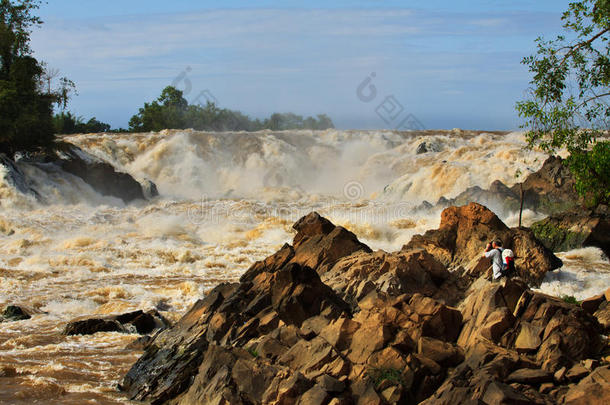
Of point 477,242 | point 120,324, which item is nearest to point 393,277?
point 477,242

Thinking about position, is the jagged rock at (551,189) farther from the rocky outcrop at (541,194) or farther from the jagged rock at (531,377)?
the jagged rock at (531,377)

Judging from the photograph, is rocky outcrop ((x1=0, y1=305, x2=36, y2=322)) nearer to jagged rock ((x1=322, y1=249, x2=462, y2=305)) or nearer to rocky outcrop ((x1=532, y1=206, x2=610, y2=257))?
jagged rock ((x1=322, y1=249, x2=462, y2=305))

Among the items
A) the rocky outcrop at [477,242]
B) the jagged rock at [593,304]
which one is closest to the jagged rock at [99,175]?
the rocky outcrop at [477,242]

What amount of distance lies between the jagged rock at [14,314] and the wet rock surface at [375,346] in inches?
134

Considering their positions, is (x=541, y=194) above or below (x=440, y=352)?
above

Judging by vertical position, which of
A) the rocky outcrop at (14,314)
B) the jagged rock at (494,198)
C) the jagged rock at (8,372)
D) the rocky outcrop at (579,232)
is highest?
the jagged rock at (494,198)

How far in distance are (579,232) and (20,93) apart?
83.5 ft

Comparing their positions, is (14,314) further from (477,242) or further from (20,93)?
(20,93)

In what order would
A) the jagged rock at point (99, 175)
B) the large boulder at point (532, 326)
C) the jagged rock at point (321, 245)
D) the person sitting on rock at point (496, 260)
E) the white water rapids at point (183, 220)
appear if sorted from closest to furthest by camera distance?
the large boulder at point (532, 326) → the person sitting on rock at point (496, 260) → the white water rapids at point (183, 220) → the jagged rock at point (321, 245) → the jagged rock at point (99, 175)

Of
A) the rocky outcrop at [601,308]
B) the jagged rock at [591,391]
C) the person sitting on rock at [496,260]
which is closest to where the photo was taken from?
the jagged rock at [591,391]

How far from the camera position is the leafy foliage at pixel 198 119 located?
63.7 meters

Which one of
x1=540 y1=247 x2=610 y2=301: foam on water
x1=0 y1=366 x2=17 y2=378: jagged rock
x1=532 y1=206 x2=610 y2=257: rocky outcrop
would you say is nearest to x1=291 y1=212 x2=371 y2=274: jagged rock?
x1=540 y1=247 x2=610 y2=301: foam on water

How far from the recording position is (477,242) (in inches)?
608

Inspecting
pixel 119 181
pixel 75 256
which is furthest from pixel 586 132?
pixel 119 181
